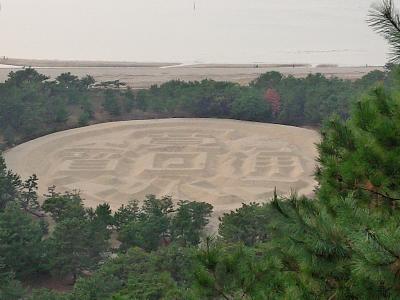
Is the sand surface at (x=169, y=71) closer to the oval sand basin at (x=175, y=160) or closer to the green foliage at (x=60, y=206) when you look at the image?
the oval sand basin at (x=175, y=160)

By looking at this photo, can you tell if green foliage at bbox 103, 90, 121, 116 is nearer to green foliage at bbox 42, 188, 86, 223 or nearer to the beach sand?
the beach sand

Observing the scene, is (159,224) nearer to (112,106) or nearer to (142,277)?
(142,277)

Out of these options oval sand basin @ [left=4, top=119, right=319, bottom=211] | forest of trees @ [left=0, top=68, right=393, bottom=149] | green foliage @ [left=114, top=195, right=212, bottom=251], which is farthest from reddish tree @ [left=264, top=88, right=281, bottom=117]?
green foliage @ [left=114, top=195, right=212, bottom=251]

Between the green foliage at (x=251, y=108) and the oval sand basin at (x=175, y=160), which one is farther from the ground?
the green foliage at (x=251, y=108)

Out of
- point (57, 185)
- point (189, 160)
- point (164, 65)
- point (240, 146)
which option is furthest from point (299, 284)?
point (164, 65)

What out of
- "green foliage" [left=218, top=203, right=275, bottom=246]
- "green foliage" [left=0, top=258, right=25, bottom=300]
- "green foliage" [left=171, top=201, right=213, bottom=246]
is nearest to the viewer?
"green foliage" [left=0, top=258, right=25, bottom=300]

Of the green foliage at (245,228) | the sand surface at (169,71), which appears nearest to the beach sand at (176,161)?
the green foliage at (245,228)

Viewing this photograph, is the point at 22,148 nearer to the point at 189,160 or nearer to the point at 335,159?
the point at 189,160
